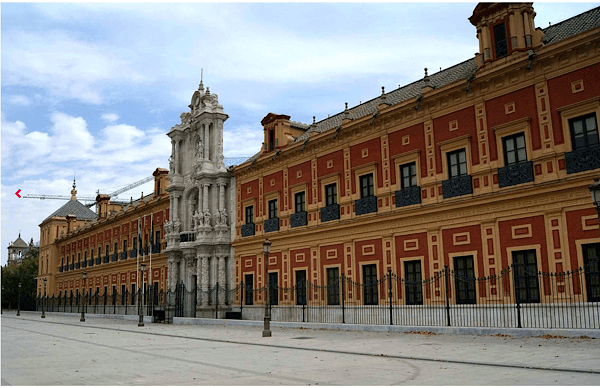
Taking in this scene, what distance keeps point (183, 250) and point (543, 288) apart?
21.7 metres

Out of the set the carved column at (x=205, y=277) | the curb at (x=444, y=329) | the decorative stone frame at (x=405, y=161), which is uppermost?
the decorative stone frame at (x=405, y=161)

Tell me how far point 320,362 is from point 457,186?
10471 mm

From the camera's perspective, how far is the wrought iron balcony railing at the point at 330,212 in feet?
78.5

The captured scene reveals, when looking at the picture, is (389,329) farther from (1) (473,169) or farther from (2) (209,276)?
(2) (209,276)

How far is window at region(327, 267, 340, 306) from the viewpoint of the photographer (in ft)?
77.2

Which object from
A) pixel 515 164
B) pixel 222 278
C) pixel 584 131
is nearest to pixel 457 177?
pixel 515 164

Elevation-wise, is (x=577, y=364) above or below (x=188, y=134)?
below

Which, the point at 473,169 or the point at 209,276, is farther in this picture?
the point at 209,276

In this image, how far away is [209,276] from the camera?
30875 mm

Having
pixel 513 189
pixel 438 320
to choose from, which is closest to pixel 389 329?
pixel 438 320

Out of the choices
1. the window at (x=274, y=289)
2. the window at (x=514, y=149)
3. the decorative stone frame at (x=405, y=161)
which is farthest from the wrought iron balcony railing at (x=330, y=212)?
the window at (x=514, y=149)

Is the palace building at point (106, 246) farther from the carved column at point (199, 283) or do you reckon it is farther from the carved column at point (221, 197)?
the carved column at point (221, 197)

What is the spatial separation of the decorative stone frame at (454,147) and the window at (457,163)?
133 mm

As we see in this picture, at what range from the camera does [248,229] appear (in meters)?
29.3
